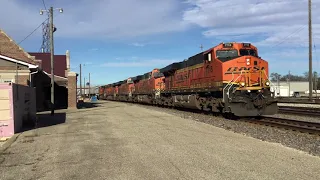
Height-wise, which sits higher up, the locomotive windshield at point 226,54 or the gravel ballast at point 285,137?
the locomotive windshield at point 226,54

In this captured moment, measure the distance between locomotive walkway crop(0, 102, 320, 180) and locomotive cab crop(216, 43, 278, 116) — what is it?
524cm

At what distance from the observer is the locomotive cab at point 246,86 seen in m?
16.6

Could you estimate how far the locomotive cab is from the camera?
16.6 meters

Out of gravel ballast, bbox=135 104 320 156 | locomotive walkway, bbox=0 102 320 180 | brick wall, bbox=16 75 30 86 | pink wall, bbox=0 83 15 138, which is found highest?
brick wall, bbox=16 75 30 86

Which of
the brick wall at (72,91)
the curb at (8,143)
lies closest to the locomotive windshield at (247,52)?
the curb at (8,143)

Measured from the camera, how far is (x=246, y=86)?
16.9 metres

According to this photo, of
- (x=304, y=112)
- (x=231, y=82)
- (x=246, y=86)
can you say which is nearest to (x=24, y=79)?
(x=231, y=82)

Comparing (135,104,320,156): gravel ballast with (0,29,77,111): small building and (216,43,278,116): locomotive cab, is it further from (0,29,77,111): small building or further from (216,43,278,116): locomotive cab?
(0,29,77,111): small building

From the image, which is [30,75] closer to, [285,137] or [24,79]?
[24,79]

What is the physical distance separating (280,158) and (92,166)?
14.2ft

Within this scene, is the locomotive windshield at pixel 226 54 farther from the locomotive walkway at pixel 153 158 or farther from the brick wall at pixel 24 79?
the brick wall at pixel 24 79

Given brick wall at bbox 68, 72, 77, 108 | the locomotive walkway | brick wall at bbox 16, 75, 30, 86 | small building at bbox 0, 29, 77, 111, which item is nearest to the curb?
the locomotive walkway

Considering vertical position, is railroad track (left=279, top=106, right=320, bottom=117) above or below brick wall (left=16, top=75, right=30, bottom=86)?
below

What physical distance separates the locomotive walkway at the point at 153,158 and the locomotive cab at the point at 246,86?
5.24m
